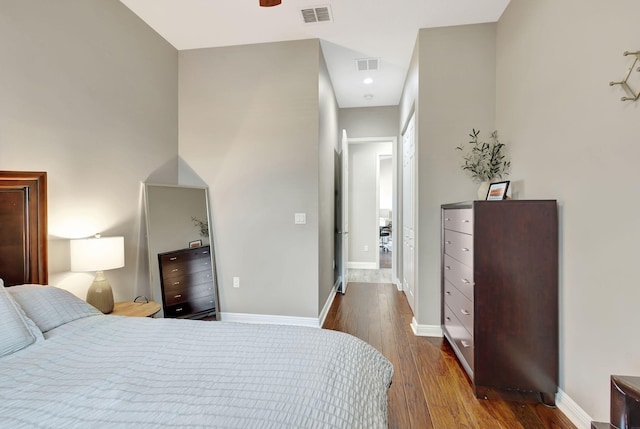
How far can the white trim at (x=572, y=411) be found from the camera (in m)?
1.56

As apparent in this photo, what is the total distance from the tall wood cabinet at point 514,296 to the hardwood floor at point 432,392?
4.5 inches

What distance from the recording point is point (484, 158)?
2.66m

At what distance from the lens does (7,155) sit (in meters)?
1.67

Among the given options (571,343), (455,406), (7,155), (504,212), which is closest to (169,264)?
(7,155)

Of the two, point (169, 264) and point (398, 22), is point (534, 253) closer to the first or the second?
point (398, 22)

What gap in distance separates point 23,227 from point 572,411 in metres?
3.41

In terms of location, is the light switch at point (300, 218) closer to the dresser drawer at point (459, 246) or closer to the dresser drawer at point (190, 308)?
the dresser drawer at point (190, 308)

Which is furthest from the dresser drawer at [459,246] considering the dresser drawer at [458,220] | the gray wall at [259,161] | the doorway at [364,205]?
the doorway at [364,205]

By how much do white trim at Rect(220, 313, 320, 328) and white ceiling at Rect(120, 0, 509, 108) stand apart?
2855mm

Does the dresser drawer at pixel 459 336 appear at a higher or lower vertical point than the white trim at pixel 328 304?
higher

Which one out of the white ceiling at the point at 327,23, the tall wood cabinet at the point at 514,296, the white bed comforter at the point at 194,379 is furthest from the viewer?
the white ceiling at the point at 327,23

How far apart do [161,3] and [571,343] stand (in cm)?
387

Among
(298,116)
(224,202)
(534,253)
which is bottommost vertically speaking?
(534,253)

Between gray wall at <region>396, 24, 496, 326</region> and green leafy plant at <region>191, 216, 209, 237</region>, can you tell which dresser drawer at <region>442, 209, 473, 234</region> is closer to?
gray wall at <region>396, 24, 496, 326</region>
